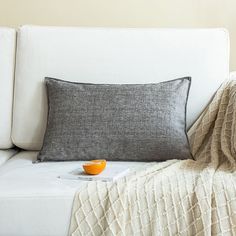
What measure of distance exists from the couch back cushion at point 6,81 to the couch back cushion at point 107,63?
0.03 metres

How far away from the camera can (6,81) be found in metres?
2.19

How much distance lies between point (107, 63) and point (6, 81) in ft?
1.46

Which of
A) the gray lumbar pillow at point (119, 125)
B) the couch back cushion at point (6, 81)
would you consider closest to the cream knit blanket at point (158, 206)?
the gray lumbar pillow at point (119, 125)

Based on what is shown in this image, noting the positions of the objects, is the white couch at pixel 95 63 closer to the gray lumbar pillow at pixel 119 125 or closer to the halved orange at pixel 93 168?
the gray lumbar pillow at pixel 119 125

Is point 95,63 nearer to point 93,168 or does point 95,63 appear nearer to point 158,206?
point 93,168

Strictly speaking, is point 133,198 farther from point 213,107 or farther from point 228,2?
point 228,2

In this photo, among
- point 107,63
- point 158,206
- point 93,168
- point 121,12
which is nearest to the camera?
point 158,206

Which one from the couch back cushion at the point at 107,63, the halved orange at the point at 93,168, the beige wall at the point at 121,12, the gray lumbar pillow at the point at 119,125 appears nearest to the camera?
the halved orange at the point at 93,168

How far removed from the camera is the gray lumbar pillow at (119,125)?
1.93 meters

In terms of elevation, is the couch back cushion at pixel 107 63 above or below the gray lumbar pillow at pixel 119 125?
above

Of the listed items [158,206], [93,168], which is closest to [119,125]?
[93,168]

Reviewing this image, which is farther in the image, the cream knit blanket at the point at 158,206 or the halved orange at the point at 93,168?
the halved orange at the point at 93,168

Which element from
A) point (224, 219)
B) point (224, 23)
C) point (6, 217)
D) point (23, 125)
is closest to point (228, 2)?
point (224, 23)

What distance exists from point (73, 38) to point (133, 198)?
2.96 feet
